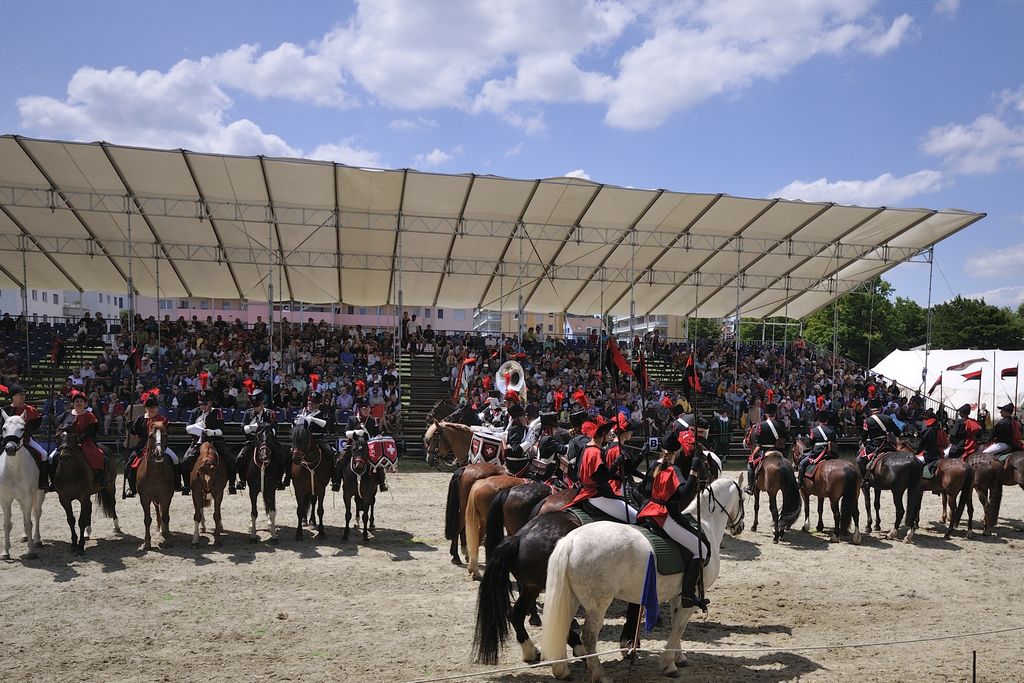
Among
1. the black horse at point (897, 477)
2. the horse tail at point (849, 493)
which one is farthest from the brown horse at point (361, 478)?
the black horse at point (897, 477)

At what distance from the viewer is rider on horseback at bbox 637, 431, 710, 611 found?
664cm

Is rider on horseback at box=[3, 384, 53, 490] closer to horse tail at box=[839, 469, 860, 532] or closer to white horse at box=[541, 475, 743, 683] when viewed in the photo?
white horse at box=[541, 475, 743, 683]

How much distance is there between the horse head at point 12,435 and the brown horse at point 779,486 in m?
11.8

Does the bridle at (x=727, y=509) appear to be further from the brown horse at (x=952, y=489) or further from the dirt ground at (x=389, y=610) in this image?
the brown horse at (x=952, y=489)

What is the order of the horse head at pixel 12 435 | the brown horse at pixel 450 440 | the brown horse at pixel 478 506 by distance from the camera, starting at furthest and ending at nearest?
1. the brown horse at pixel 450 440
2. the horse head at pixel 12 435
3. the brown horse at pixel 478 506

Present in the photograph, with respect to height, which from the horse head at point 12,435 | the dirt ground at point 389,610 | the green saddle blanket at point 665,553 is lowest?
the dirt ground at point 389,610

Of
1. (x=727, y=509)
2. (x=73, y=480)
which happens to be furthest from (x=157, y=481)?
(x=727, y=509)

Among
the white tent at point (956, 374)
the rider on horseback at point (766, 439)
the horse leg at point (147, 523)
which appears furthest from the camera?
the white tent at point (956, 374)

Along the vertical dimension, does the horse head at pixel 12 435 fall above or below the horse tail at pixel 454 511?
above

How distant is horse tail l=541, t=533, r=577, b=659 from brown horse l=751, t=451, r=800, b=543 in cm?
733

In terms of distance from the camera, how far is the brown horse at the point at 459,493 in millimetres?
10336

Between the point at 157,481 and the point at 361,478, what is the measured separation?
3126 millimetres

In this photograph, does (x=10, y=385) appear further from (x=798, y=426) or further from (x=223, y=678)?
(x=798, y=426)

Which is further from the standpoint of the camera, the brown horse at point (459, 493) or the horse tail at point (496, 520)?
the brown horse at point (459, 493)
